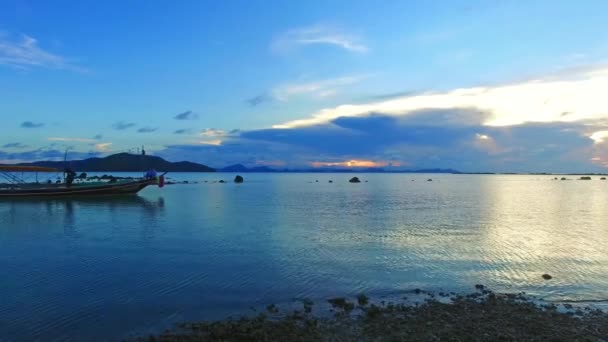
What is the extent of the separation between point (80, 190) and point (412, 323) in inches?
2333

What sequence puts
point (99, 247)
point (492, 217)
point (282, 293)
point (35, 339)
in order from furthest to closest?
point (492, 217)
point (99, 247)
point (282, 293)
point (35, 339)

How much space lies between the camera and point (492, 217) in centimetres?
3600

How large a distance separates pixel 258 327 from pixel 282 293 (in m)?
3.51

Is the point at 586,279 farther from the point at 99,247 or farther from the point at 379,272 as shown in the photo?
the point at 99,247

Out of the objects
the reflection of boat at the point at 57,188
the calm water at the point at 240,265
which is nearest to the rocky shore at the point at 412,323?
the calm water at the point at 240,265

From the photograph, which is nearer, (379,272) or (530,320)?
(530,320)

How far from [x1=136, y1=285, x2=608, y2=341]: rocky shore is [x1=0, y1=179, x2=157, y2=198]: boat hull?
55.7 metres

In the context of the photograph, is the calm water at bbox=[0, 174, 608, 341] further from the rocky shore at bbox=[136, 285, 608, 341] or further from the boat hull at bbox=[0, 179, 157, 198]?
Answer: the boat hull at bbox=[0, 179, 157, 198]

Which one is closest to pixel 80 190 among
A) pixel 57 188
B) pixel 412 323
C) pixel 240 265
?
pixel 57 188

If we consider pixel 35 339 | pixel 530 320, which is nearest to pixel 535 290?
pixel 530 320

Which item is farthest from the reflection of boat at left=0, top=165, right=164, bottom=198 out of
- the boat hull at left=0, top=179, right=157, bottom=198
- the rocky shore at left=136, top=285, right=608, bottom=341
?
the rocky shore at left=136, top=285, right=608, bottom=341

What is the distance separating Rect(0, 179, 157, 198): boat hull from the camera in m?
56.2

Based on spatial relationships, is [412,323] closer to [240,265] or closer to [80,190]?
[240,265]

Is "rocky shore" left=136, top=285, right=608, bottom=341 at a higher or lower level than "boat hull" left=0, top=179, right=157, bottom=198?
lower
